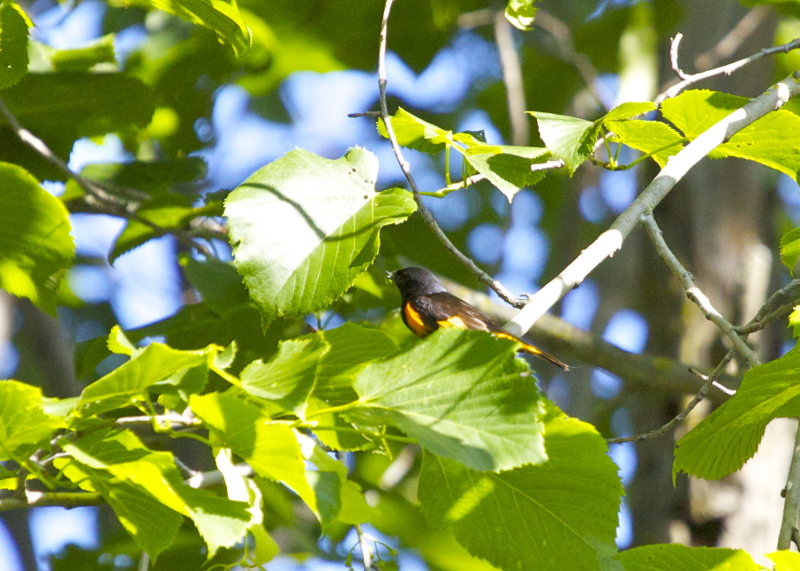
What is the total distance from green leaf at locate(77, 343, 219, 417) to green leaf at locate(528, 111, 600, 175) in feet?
3.24

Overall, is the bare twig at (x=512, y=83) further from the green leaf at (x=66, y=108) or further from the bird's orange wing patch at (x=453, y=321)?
the green leaf at (x=66, y=108)

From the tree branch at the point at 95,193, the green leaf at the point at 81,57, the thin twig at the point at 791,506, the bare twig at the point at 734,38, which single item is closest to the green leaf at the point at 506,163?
the thin twig at the point at 791,506

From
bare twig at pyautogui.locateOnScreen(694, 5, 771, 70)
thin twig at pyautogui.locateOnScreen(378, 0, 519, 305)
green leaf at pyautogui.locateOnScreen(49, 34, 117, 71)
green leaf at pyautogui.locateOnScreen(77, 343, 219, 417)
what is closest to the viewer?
green leaf at pyautogui.locateOnScreen(77, 343, 219, 417)

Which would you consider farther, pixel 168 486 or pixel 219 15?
pixel 219 15

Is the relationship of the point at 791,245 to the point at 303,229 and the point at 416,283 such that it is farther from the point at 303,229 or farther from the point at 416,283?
the point at 416,283

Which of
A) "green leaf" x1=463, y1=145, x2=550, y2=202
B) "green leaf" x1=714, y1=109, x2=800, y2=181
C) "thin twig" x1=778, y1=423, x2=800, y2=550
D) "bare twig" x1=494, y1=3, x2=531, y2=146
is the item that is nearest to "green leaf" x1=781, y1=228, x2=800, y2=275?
"green leaf" x1=714, y1=109, x2=800, y2=181

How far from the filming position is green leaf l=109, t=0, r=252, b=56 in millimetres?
2103

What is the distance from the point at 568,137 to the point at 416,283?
1.56m

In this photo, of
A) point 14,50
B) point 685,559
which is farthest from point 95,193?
point 685,559

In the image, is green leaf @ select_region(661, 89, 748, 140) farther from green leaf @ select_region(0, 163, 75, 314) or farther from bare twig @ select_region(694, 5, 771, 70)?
bare twig @ select_region(694, 5, 771, 70)

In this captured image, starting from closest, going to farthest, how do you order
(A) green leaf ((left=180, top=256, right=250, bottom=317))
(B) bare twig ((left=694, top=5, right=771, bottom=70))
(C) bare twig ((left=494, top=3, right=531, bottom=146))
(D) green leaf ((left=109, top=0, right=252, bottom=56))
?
1. (D) green leaf ((left=109, top=0, right=252, bottom=56))
2. (A) green leaf ((left=180, top=256, right=250, bottom=317))
3. (C) bare twig ((left=494, top=3, right=531, bottom=146))
4. (B) bare twig ((left=694, top=5, right=771, bottom=70))

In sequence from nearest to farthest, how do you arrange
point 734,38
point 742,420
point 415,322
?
1. point 742,420
2. point 415,322
3. point 734,38

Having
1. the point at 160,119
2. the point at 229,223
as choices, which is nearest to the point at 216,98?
the point at 160,119

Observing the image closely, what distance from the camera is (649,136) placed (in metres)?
2.26
